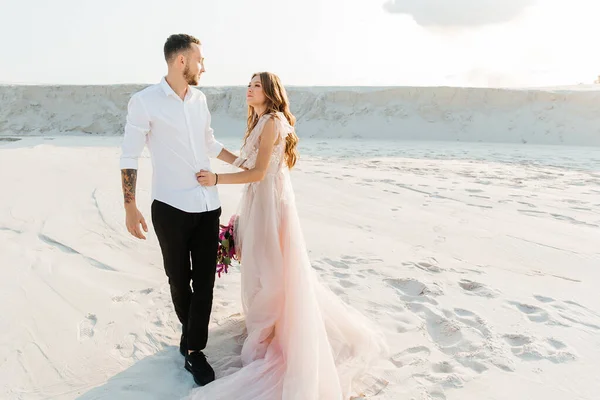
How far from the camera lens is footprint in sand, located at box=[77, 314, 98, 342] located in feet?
9.82

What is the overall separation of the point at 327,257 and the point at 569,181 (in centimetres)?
660

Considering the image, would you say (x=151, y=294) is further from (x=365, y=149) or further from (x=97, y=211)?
(x=365, y=149)

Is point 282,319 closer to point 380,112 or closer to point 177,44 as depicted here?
point 177,44

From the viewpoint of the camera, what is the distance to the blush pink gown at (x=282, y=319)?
7.77 ft

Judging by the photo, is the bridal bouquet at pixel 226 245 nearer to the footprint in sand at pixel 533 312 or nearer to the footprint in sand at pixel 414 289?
the footprint in sand at pixel 414 289

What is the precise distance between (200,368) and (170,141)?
1.26 metres

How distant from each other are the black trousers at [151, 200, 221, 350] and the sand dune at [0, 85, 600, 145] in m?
17.9

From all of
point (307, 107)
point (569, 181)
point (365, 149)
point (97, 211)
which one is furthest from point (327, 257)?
point (307, 107)

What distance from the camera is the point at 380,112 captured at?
21359mm

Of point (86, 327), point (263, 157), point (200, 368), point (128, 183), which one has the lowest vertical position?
point (86, 327)

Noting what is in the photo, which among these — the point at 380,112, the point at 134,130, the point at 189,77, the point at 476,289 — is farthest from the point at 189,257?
the point at 380,112

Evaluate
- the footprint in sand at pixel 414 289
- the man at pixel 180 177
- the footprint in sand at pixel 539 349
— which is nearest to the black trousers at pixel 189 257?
the man at pixel 180 177

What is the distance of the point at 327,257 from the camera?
4637 millimetres

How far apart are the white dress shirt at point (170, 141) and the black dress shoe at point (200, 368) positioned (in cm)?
86
